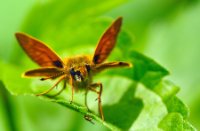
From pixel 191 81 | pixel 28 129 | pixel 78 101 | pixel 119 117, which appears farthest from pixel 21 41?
pixel 191 81

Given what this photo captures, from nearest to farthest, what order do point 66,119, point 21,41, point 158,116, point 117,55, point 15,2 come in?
point 158,116 → point 21,41 → point 117,55 → point 66,119 → point 15,2

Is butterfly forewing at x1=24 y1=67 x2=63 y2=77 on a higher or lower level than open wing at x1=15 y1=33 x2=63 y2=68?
lower

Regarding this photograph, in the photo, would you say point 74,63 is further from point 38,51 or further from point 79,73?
point 38,51

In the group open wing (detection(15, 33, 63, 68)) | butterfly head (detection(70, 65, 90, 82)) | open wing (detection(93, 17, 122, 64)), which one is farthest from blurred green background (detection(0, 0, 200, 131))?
open wing (detection(93, 17, 122, 64))

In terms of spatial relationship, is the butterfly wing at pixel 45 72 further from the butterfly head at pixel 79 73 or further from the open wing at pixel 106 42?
the open wing at pixel 106 42

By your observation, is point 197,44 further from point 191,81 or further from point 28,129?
point 28,129

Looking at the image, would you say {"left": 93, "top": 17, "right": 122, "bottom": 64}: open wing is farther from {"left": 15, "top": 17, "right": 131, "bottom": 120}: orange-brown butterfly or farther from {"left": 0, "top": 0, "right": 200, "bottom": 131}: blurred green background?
{"left": 0, "top": 0, "right": 200, "bottom": 131}: blurred green background
